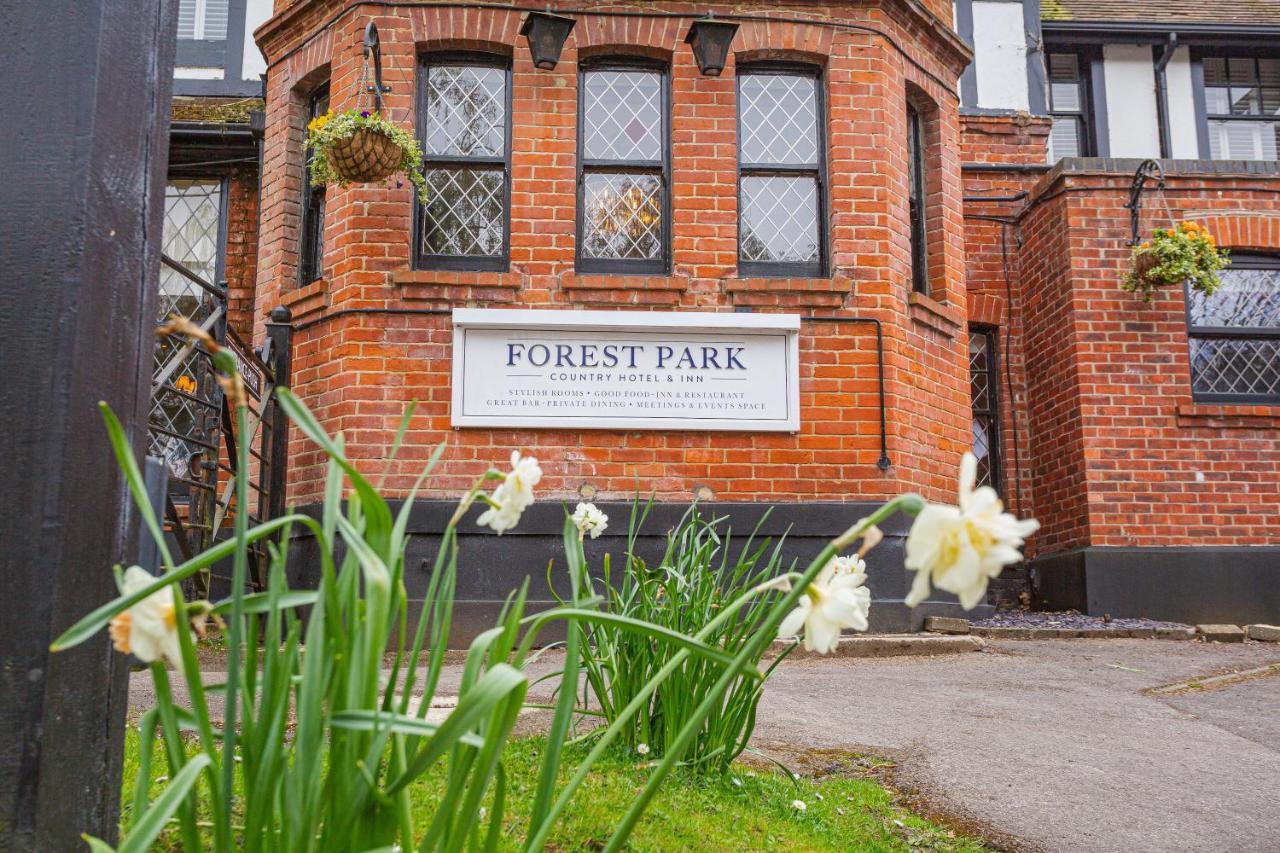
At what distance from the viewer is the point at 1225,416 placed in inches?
354

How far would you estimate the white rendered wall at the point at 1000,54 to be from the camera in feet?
36.7

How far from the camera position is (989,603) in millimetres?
9031

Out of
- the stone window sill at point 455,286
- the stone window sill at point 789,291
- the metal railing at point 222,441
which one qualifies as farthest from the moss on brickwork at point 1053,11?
the metal railing at point 222,441

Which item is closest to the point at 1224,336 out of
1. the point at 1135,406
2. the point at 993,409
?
the point at 1135,406

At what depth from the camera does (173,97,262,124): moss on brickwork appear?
33.1 ft

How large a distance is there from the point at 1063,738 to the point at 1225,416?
19.0 feet

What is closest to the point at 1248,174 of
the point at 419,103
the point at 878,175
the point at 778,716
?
the point at 878,175

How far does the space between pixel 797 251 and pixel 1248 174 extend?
420 cm

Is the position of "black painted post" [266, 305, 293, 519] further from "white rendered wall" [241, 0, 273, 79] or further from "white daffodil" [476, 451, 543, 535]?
"white daffodil" [476, 451, 543, 535]

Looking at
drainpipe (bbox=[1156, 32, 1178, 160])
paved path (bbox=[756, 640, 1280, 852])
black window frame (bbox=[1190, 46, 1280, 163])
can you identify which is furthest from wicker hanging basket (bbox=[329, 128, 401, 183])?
black window frame (bbox=[1190, 46, 1280, 163])

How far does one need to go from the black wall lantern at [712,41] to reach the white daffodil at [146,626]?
7014 millimetres

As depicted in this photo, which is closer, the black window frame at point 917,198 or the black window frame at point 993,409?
the black window frame at point 917,198

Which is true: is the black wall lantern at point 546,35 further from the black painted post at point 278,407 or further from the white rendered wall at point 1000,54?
the white rendered wall at point 1000,54

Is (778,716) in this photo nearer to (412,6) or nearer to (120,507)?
(120,507)
